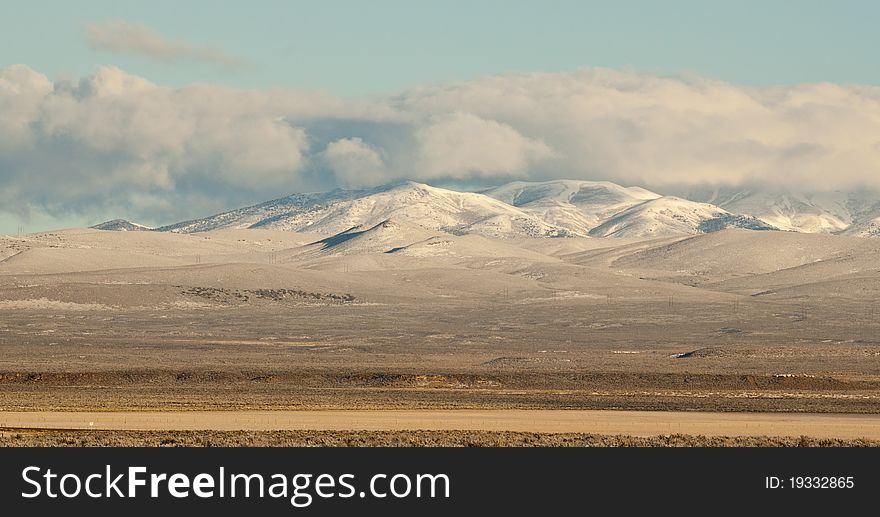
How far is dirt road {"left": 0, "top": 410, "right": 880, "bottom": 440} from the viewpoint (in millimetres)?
48125

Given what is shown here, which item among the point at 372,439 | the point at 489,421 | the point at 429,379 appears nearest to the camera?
the point at 372,439

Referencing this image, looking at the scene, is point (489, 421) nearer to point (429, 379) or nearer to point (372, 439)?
point (372, 439)

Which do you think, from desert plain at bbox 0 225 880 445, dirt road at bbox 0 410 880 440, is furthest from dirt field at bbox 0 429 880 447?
dirt road at bbox 0 410 880 440

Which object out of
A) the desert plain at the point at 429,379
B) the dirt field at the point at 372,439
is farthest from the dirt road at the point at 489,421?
the dirt field at the point at 372,439

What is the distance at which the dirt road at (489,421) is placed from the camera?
48.1m

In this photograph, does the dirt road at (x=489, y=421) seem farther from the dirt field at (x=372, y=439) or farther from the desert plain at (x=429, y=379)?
the dirt field at (x=372, y=439)

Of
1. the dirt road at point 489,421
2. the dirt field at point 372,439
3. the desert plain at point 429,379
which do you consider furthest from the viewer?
the dirt road at point 489,421

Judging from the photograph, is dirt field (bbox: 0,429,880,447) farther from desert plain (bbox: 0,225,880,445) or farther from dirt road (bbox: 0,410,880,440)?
dirt road (bbox: 0,410,880,440)

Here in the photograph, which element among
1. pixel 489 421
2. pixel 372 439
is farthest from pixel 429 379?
pixel 372 439

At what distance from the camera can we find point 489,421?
51.7 metres
